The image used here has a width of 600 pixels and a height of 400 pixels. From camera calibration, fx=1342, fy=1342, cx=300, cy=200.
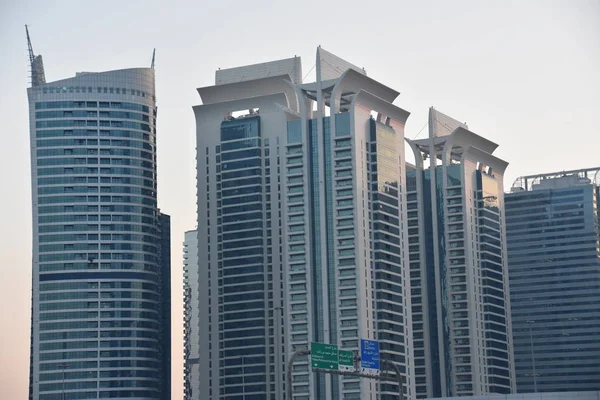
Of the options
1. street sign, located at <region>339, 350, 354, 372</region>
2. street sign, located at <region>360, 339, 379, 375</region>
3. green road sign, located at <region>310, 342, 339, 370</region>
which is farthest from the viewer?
street sign, located at <region>360, 339, 379, 375</region>

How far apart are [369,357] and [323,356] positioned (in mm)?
7576

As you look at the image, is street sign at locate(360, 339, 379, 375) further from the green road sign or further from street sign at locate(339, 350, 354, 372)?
the green road sign

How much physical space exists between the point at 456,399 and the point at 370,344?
44224 millimetres

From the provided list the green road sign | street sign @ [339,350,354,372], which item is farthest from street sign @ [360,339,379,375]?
the green road sign

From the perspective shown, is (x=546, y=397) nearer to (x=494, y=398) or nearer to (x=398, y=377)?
(x=494, y=398)

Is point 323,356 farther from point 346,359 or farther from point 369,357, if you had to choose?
point 369,357

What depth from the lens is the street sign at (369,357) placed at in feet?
494

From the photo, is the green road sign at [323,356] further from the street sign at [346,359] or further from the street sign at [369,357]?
the street sign at [369,357]

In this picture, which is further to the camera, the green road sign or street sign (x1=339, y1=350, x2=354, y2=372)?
street sign (x1=339, y1=350, x2=354, y2=372)

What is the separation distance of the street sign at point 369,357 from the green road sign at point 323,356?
422cm

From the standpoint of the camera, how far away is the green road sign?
145 meters

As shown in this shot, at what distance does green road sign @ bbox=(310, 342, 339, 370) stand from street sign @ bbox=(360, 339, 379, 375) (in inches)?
166

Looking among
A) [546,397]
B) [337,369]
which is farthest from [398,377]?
[546,397]

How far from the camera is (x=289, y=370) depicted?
134375mm
